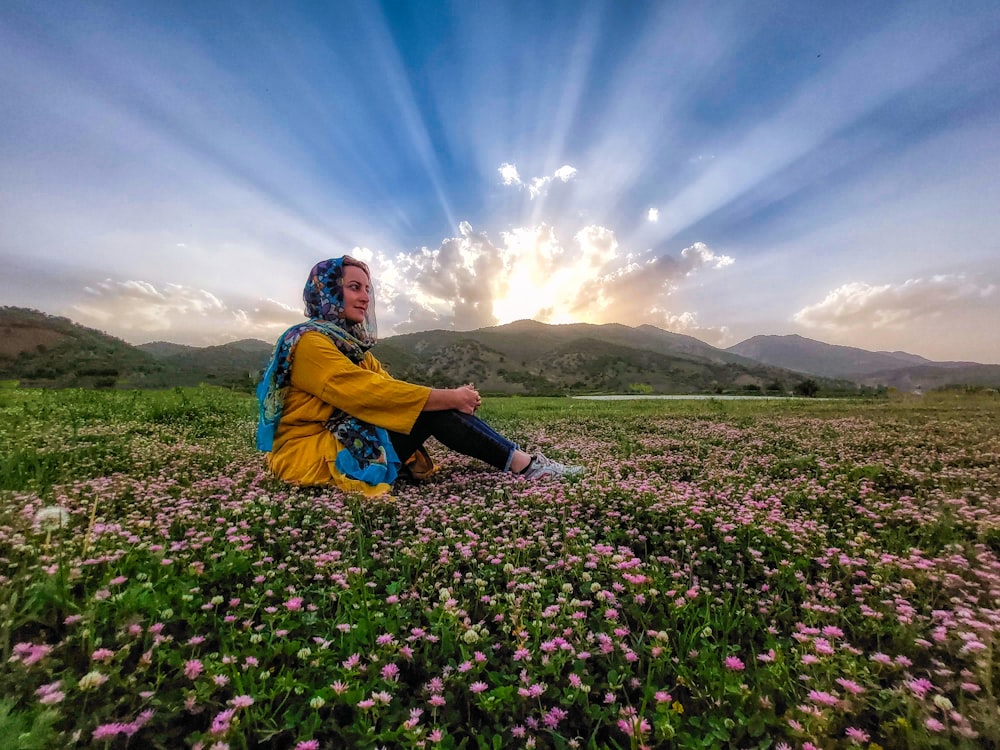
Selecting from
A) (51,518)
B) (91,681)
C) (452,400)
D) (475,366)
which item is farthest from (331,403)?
(475,366)

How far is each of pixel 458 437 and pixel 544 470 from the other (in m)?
1.02

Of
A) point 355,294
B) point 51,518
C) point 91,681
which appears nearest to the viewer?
point 91,681

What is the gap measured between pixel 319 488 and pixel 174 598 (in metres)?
2.24

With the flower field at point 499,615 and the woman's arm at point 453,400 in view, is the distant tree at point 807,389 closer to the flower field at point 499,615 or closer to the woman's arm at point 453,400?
the flower field at point 499,615

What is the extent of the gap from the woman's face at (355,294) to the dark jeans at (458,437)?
1381 mm

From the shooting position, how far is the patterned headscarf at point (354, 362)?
4402mm

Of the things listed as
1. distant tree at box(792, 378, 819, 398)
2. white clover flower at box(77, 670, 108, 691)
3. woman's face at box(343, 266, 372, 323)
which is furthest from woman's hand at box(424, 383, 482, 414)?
distant tree at box(792, 378, 819, 398)

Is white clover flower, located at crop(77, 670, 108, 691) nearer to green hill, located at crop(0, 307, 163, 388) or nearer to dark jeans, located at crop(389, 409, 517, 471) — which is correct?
dark jeans, located at crop(389, 409, 517, 471)

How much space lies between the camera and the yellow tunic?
4316 millimetres

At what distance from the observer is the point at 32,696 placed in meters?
1.42

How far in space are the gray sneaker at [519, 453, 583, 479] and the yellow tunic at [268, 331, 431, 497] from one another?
141cm

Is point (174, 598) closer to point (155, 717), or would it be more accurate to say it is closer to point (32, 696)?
point (32, 696)

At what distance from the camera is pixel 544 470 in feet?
16.2

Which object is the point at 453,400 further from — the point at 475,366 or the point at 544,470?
the point at 475,366
